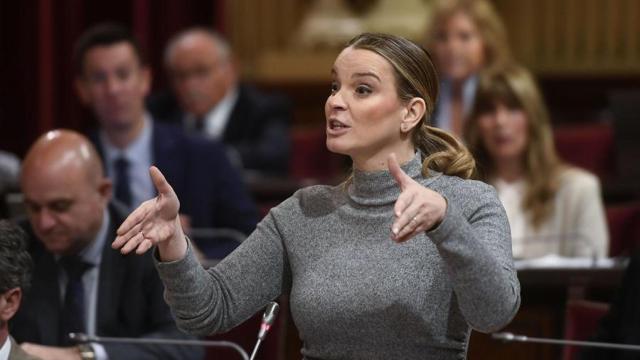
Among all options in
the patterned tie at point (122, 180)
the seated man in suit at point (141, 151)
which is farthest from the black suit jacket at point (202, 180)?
the patterned tie at point (122, 180)

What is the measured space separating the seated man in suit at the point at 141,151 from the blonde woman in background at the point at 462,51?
1.07 meters

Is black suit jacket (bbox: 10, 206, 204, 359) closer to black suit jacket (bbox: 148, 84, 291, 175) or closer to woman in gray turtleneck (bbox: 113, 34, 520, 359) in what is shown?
woman in gray turtleneck (bbox: 113, 34, 520, 359)

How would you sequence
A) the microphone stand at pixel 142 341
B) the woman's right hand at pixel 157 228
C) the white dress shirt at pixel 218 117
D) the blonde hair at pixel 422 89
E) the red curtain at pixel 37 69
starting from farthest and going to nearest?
the red curtain at pixel 37 69, the white dress shirt at pixel 218 117, the microphone stand at pixel 142 341, the blonde hair at pixel 422 89, the woman's right hand at pixel 157 228

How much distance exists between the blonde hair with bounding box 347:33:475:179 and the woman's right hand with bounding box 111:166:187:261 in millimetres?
419

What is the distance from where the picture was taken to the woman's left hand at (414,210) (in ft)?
6.63

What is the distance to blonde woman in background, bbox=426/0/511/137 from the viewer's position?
5.18 meters

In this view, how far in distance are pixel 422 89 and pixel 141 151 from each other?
7.33 ft

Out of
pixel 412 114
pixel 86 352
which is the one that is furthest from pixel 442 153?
pixel 86 352

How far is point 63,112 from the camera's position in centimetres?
604

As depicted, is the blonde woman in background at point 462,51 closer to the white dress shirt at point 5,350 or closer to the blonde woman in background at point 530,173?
the blonde woman in background at point 530,173

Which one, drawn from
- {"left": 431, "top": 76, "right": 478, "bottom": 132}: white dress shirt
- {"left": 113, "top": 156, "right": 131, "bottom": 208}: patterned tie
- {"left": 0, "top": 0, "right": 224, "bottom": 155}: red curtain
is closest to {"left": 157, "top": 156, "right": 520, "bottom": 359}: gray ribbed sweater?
{"left": 113, "top": 156, "right": 131, "bottom": 208}: patterned tie

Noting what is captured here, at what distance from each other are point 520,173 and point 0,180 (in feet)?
5.66

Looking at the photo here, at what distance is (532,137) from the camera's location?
446 cm

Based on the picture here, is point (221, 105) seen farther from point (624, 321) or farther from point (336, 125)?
point (336, 125)
